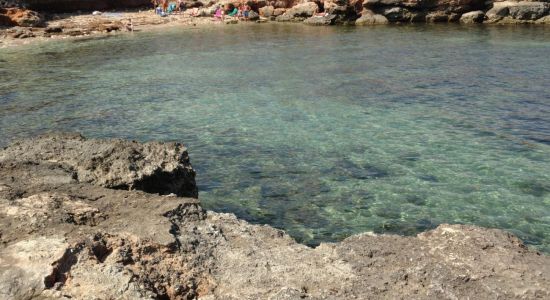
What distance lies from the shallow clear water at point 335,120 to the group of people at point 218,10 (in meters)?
17.2

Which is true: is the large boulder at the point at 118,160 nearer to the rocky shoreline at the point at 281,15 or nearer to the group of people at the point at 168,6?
the rocky shoreline at the point at 281,15

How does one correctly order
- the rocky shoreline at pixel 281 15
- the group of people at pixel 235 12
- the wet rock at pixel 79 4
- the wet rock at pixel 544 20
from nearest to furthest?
1. the wet rock at pixel 544 20
2. the rocky shoreline at pixel 281 15
3. the wet rock at pixel 79 4
4. the group of people at pixel 235 12

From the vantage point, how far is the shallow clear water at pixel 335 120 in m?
9.69

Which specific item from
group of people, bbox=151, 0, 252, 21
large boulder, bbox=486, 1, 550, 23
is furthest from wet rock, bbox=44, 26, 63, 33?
large boulder, bbox=486, 1, 550, 23

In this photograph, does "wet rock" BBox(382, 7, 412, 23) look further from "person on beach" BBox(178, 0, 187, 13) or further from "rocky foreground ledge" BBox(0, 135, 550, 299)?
"rocky foreground ledge" BBox(0, 135, 550, 299)

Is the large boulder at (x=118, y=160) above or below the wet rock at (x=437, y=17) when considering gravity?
below

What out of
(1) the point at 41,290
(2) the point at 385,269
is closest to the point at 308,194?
(2) the point at 385,269

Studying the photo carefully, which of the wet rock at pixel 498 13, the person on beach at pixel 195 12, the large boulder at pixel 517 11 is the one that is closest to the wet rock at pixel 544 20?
the large boulder at pixel 517 11

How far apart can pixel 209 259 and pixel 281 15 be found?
1666 inches

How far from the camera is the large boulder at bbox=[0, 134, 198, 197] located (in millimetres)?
7750

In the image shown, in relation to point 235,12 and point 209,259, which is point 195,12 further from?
point 209,259

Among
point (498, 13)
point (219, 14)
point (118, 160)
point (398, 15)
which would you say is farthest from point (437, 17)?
point (118, 160)

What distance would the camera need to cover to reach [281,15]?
45.5 m

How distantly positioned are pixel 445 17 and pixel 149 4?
1205 inches
